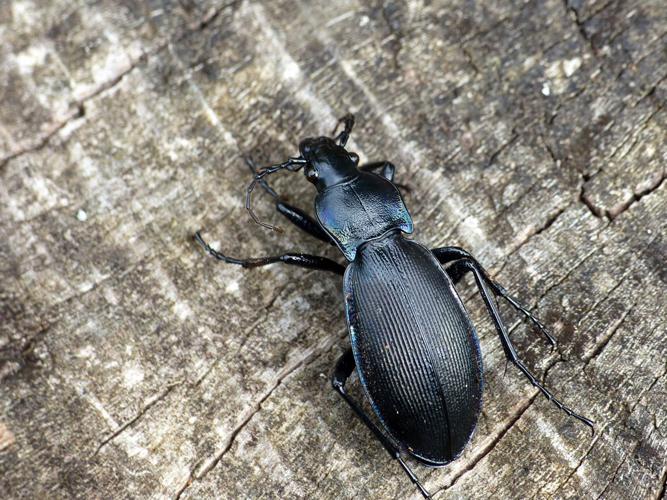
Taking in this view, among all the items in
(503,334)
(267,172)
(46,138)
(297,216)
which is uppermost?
(46,138)

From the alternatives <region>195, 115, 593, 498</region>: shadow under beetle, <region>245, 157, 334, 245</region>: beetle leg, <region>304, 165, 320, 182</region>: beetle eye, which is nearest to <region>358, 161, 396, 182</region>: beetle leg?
<region>195, 115, 593, 498</region>: shadow under beetle

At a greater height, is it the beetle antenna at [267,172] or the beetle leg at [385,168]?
the beetle antenna at [267,172]

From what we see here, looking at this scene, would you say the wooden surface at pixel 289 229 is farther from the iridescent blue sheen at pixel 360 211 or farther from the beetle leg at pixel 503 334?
the iridescent blue sheen at pixel 360 211

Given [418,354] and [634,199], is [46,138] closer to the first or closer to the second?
[418,354]

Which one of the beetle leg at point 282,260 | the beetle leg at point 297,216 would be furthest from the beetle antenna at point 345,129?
the beetle leg at point 282,260

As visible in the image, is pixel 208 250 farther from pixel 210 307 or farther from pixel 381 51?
pixel 381 51

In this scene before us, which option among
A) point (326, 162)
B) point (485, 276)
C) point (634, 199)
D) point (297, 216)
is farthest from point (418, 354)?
point (634, 199)
